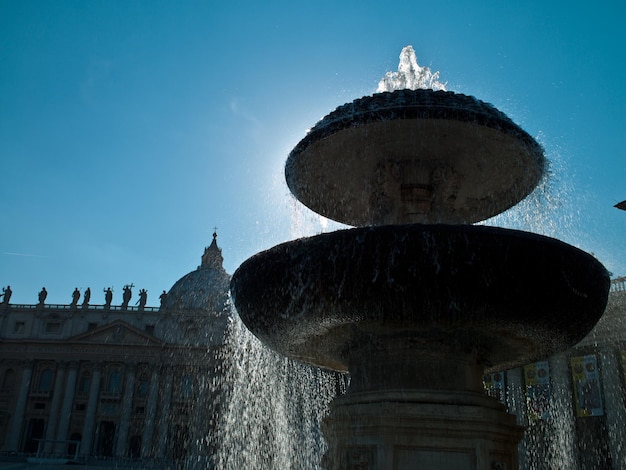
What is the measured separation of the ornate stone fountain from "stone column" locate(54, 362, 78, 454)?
5225 cm

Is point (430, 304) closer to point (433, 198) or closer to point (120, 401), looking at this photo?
point (433, 198)

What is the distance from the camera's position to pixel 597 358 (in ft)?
90.5

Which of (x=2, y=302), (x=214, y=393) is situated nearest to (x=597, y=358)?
(x=214, y=393)

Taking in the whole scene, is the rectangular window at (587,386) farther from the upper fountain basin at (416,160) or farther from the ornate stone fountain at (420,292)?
the ornate stone fountain at (420,292)

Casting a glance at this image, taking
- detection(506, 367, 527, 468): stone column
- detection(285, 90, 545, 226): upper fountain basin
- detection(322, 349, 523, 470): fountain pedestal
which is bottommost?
detection(322, 349, 523, 470): fountain pedestal

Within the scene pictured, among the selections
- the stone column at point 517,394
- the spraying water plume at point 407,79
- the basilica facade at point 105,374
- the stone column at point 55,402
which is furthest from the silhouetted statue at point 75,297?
the spraying water plume at point 407,79

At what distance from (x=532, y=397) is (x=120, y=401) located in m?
38.3

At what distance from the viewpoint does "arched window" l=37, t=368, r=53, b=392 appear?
56.1 metres

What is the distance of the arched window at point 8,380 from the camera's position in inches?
2206

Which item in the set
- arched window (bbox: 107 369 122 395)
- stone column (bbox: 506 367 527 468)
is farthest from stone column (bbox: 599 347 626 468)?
arched window (bbox: 107 369 122 395)

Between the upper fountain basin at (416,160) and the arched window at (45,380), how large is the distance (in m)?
56.3

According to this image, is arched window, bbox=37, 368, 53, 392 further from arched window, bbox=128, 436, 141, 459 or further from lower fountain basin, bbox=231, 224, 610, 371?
lower fountain basin, bbox=231, 224, 610, 371

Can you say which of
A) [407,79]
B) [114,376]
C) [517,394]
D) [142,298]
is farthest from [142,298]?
[407,79]

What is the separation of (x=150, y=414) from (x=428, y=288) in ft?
176
